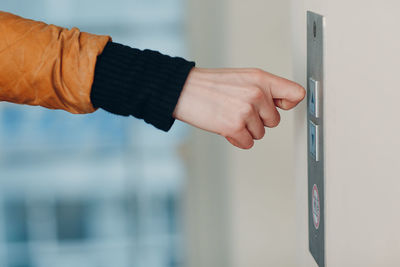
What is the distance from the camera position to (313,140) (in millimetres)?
720

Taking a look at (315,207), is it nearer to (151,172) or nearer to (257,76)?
(257,76)

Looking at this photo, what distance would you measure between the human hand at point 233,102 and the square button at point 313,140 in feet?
0.14

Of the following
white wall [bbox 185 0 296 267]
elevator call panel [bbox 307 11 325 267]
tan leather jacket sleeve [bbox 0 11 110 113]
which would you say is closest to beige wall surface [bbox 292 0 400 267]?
elevator call panel [bbox 307 11 325 267]

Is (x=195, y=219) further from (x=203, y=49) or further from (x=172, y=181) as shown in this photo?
(x=203, y=49)

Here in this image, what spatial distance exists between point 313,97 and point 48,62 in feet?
1.09

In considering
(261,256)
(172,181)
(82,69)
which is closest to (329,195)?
(82,69)

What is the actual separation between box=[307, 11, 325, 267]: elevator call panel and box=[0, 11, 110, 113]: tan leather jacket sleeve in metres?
0.27

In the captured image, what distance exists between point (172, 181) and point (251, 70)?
5.80 ft

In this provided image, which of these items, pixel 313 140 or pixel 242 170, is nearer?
pixel 313 140

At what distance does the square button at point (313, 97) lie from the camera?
0.69m

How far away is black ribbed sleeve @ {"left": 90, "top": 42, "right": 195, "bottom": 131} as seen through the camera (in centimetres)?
81

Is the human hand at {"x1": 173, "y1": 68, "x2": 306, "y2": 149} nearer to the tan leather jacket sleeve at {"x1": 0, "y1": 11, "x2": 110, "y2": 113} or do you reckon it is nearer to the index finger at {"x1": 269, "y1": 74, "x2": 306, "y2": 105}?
the index finger at {"x1": 269, "y1": 74, "x2": 306, "y2": 105}

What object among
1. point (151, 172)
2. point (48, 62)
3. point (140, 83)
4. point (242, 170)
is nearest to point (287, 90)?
point (140, 83)

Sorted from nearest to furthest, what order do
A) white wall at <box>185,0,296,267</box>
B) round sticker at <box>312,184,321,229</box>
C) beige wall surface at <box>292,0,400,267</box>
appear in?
beige wall surface at <box>292,0,400,267</box>
round sticker at <box>312,184,321,229</box>
white wall at <box>185,0,296,267</box>
